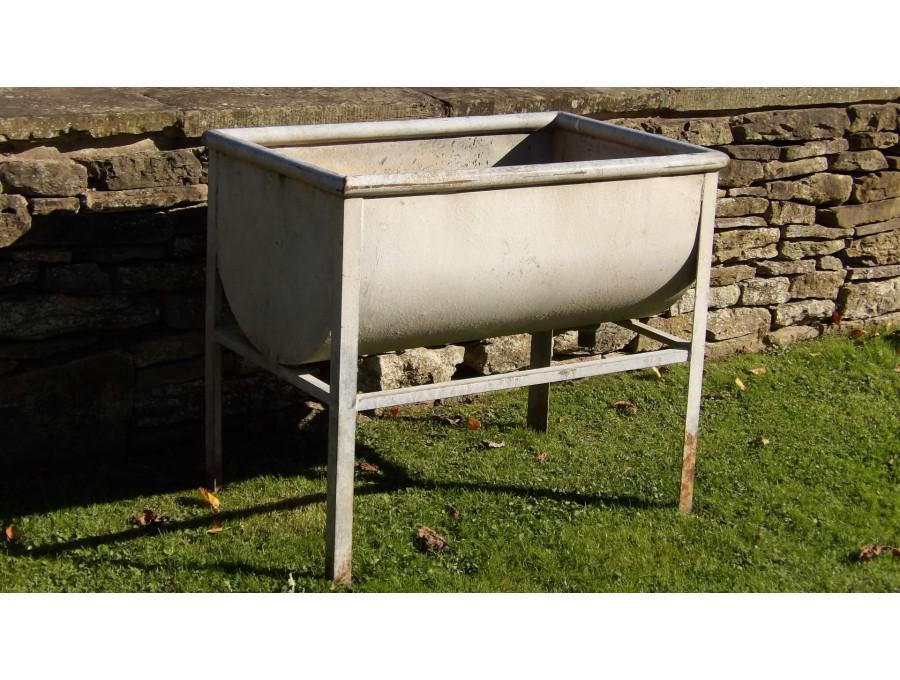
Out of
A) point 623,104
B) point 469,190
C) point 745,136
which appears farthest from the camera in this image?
point 745,136

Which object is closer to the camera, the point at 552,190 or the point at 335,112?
the point at 552,190

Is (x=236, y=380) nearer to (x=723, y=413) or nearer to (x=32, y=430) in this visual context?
(x=32, y=430)

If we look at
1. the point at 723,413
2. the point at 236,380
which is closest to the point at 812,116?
the point at 723,413

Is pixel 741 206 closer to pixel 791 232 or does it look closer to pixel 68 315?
pixel 791 232

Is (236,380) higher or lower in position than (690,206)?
lower

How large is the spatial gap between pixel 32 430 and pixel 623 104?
235 centimetres

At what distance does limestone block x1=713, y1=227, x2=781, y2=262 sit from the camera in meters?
5.26

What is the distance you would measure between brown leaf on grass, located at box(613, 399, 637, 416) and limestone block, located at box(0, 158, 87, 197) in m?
2.09

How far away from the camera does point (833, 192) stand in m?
5.45

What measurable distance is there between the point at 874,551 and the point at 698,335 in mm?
805

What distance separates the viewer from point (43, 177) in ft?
12.5

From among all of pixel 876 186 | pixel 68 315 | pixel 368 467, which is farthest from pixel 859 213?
pixel 68 315

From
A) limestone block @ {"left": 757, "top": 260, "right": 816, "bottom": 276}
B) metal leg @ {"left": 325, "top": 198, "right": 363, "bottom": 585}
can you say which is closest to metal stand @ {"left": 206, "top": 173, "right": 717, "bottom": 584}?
metal leg @ {"left": 325, "top": 198, "right": 363, "bottom": 585}

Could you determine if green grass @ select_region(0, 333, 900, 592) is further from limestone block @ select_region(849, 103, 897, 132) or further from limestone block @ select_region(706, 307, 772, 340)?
limestone block @ select_region(849, 103, 897, 132)
